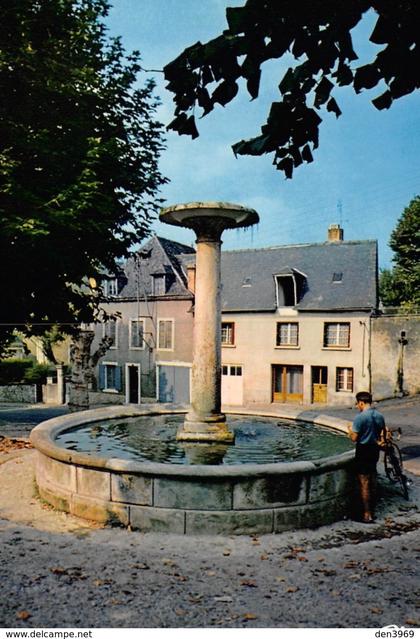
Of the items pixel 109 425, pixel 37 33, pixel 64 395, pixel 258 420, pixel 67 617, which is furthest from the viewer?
pixel 64 395

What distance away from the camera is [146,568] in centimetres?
574

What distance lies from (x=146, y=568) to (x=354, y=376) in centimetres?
2609

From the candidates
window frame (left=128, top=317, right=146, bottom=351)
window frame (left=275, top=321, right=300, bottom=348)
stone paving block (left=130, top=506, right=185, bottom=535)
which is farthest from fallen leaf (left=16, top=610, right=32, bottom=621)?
window frame (left=128, top=317, right=146, bottom=351)

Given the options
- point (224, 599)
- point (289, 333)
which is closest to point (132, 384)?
point (289, 333)

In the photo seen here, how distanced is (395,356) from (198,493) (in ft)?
81.0

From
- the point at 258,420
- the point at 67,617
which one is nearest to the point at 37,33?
the point at 258,420

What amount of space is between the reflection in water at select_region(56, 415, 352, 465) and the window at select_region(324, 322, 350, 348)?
63.7 ft

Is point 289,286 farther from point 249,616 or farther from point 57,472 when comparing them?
point 249,616

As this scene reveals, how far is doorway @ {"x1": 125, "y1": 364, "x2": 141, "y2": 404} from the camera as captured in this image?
37322mm

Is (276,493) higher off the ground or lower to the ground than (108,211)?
lower

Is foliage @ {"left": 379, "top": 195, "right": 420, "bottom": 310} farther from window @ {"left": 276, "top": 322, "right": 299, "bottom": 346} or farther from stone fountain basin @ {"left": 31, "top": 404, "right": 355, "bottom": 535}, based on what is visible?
stone fountain basin @ {"left": 31, "top": 404, "right": 355, "bottom": 535}

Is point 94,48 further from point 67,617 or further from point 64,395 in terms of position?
point 64,395

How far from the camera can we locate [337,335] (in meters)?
31.2

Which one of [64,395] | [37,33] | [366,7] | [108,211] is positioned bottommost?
[64,395]
